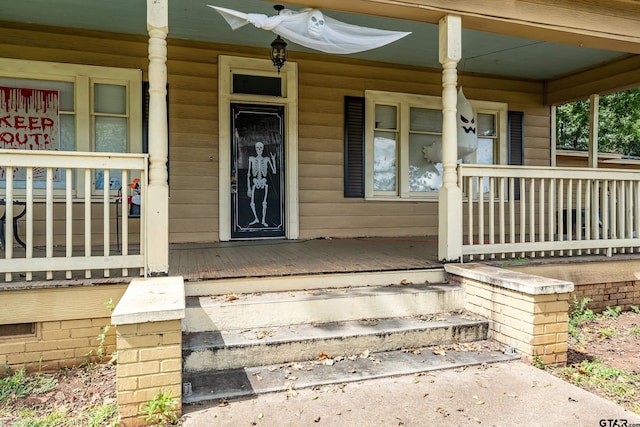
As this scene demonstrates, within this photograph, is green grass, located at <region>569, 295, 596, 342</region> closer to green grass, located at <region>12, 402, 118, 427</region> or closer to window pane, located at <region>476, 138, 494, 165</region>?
window pane, located at <region>476, 138, 494, 165</region>

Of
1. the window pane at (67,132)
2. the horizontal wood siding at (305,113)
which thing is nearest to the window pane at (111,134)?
the window pane at (67,132)

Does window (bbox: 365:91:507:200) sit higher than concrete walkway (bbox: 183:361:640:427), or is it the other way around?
window (bbox: 365:91:507:200)

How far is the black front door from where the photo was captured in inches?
215

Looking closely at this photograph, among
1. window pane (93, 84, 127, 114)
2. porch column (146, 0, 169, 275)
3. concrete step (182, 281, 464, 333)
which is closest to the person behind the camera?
concrete step (182, 281, 464, 333)

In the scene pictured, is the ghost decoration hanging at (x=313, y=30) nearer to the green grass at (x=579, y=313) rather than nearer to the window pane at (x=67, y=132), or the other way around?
the window pane at (x=67, y=132)

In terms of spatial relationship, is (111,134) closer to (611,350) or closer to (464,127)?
(464,127)

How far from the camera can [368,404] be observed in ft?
7.36

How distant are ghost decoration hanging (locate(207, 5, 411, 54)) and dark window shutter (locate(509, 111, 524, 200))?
3879mm

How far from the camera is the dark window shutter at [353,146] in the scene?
5879mm

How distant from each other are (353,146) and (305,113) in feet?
2.67

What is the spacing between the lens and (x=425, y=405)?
88.5 inches

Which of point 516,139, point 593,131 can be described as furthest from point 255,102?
point 593,131

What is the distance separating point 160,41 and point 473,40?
3888mm

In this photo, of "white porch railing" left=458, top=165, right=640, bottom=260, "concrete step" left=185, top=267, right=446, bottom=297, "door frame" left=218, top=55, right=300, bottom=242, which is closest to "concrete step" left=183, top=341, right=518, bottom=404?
"concrete step" left=185, top=267, right=446, bottom=297
